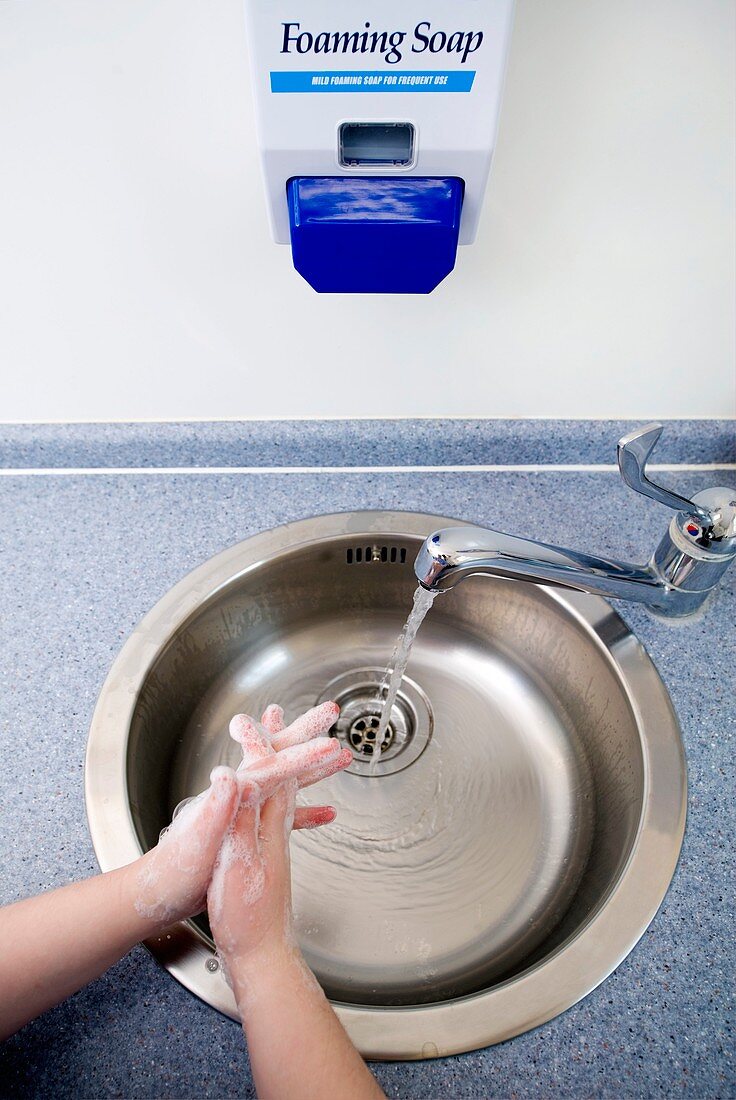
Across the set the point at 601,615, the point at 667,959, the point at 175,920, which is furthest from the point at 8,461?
the point at 667,959

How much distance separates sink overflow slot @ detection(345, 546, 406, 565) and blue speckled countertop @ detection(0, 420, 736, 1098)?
6 centimetres

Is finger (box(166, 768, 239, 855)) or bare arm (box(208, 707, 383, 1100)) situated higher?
finger (box(166, 768, 239, 855))

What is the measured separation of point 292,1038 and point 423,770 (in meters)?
0.33

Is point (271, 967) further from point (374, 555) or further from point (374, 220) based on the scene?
point (374, 220)

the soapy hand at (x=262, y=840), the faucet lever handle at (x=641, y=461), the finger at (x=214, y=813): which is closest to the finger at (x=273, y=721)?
the soapy hand at (x=262, y=840)

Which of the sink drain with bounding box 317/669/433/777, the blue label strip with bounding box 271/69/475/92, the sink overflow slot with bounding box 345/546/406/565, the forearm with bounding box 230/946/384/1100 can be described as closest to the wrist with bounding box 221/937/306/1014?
the forearm with bounding box 230/946/384/1100

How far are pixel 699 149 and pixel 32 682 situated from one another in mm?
804

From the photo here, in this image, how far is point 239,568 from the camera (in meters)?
0.79

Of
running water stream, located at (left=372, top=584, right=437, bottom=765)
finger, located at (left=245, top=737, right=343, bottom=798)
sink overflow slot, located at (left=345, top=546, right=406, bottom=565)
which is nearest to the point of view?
finger, located at (left=245, top=737, right=343, bottom=798)

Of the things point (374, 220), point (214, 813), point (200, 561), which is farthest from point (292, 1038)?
point (374, 220)

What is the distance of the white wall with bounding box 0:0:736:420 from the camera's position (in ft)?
1.92

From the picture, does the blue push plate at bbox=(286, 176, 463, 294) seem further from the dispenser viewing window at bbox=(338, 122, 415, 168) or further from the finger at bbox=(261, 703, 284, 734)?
the finger at bbox=(261, 703, 284, 734)

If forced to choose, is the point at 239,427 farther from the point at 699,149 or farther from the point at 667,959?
the point at 667,959

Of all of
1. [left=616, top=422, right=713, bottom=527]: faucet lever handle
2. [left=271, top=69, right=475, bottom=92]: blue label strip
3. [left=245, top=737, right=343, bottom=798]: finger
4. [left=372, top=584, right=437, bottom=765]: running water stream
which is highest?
[left=271, top=69, right=475, bottom=92]: blue label strip
